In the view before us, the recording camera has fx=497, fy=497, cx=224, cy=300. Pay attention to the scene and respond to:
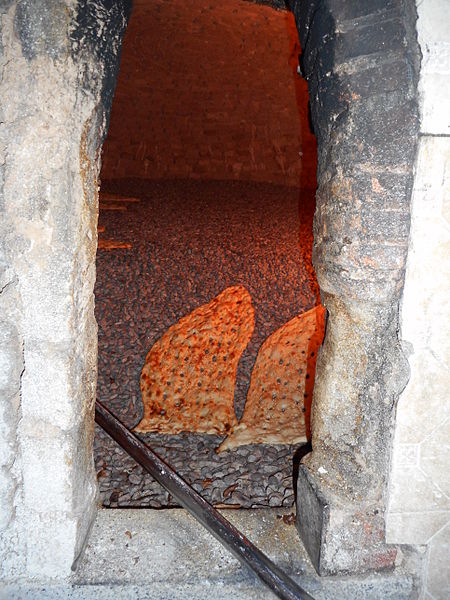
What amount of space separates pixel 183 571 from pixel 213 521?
178 mm

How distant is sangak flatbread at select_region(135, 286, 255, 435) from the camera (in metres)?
2.80

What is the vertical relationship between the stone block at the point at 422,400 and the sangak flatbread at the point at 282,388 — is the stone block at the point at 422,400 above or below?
above

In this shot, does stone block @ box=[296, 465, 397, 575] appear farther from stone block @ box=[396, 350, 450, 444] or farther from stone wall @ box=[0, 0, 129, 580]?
stone wall @ box=[0, 0, 129, 580]

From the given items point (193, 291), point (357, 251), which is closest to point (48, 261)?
point (357, 251)

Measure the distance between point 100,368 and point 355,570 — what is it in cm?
213

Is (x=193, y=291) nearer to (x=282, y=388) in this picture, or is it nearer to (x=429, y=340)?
(x=282, y=388)

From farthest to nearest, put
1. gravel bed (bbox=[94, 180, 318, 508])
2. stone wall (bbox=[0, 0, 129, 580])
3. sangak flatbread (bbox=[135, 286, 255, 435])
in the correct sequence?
sangak flatbread (bbox=[135, 286, 255, 435]) < gravel bed (bbox=[94, 180, 318, 508]) < stone wall (bbox=[0, 0, 129, 580])

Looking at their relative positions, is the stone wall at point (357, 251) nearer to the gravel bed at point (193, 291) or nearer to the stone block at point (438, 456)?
the stone block at point (438, 456)

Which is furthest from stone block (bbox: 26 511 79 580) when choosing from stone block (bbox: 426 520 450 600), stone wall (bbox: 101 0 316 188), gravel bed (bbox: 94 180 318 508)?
stone wall (bbox: 101 0 316 188)

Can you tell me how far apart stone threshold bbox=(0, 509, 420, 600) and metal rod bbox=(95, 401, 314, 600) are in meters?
0.10

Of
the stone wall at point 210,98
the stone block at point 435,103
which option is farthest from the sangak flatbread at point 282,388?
the stone wall at point 210,98

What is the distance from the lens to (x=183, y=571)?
1.56m

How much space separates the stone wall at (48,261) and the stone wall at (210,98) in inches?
265

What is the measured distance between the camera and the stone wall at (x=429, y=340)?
121 centimetres
